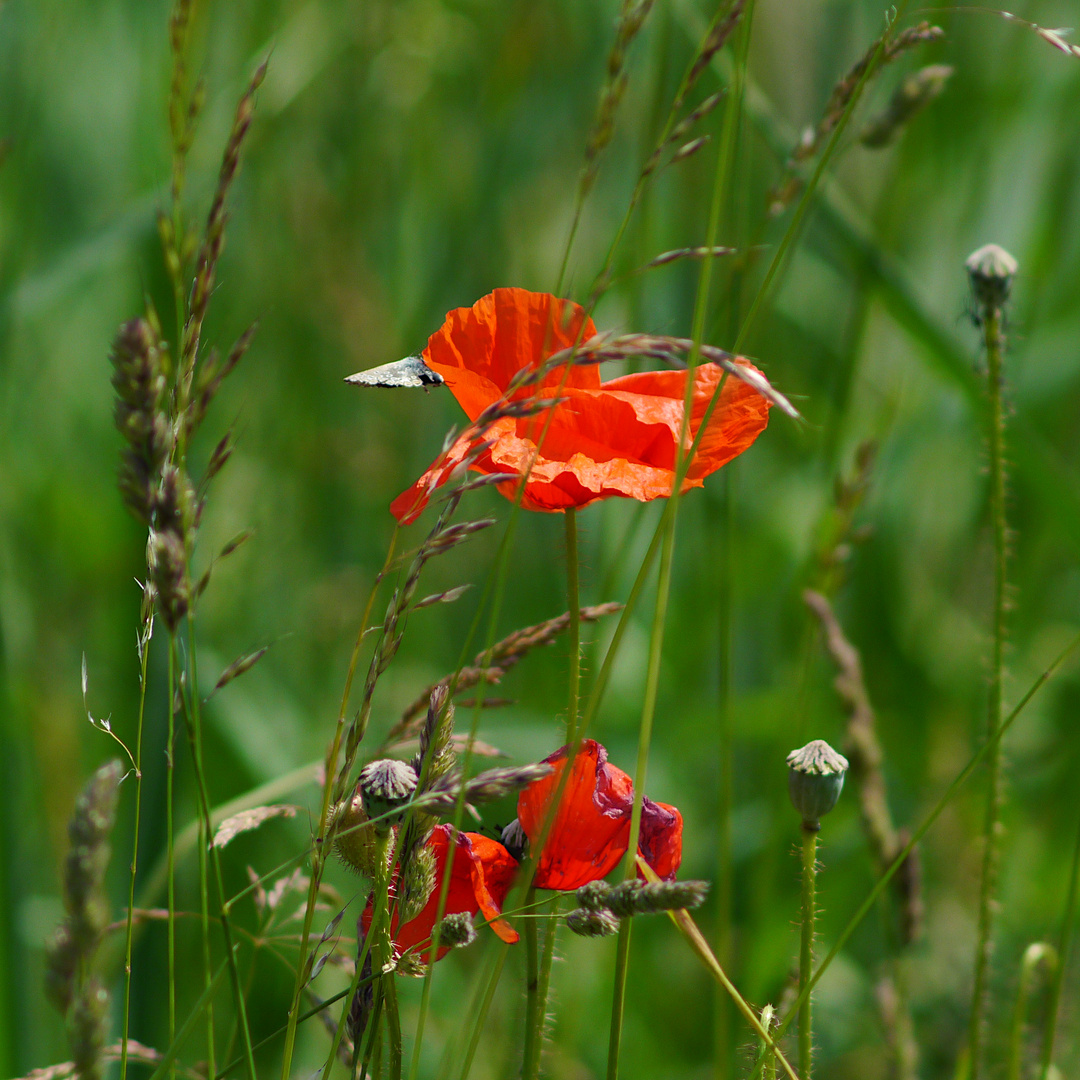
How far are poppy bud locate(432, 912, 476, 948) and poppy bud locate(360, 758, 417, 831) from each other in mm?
53

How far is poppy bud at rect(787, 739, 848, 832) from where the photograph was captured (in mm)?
542

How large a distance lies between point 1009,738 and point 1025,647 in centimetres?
18

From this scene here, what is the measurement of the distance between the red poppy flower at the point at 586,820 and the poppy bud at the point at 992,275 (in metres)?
0.38

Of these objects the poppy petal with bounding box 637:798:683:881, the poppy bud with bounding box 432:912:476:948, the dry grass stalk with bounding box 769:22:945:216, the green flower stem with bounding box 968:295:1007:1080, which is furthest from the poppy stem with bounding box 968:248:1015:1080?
the poppy bud with bounding box 432:912:476:948

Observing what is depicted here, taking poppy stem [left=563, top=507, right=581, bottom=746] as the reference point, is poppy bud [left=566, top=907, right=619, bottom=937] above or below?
below

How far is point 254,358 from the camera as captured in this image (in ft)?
6.53

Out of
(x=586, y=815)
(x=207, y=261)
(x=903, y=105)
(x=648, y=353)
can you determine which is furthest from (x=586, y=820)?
(x=903, y=105)

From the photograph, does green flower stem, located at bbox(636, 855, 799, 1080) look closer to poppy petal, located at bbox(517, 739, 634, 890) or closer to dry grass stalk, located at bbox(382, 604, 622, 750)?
poppy petal, located at bbox(517, 739, 634, 890)

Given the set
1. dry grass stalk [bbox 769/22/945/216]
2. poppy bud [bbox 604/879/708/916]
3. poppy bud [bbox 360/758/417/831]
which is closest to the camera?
poppy bud [bbox 604/879/708/916]

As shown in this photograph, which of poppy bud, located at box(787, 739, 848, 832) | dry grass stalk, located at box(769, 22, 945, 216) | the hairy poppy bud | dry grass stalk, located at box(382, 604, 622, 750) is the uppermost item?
dry grass stalk, located at box(769, 22, 945, 216)

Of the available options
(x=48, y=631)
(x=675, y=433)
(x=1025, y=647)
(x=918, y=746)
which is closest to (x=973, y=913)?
(x=918, y=746)

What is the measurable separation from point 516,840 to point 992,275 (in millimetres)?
451

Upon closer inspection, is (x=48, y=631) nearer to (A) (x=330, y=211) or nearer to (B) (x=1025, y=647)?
(A) (x=330, y=211)

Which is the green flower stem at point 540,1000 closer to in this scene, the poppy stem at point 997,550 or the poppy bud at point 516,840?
the poppy bud at point 516,840
